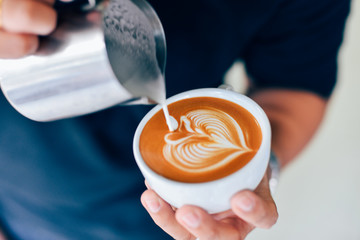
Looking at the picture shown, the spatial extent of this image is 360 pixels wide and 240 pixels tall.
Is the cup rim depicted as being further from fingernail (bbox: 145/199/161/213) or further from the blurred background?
the blurred background

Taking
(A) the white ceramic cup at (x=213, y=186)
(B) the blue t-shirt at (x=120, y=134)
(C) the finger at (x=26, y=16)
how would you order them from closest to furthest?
(C) the finger at (x=26, y=16) → (A) the white ceramic cup at (x=213, y=186) → (B) the blue t-shirt at (x=120, y=134)

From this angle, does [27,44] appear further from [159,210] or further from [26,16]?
[159,210]

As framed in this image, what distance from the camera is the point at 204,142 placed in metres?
0.64

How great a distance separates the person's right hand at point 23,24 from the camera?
0.40 meters

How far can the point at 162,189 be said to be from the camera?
0.56 metres

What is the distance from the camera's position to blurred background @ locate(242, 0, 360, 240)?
5.52 feet

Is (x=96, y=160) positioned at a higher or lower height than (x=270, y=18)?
lower

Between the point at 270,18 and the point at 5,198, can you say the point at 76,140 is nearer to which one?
the point at 5,198

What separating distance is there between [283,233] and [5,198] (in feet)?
4.57

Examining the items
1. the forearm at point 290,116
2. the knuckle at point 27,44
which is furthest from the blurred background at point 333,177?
the knuckle at point 27,44

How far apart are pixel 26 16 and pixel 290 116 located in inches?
34.3

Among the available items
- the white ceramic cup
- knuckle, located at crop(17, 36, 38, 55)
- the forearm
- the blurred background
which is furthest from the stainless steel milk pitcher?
the blurred background

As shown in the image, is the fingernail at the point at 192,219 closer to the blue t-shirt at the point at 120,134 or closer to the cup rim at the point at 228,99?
the cup rim at the point at 228,99

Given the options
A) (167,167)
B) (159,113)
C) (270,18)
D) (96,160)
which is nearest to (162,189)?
(167,167)
